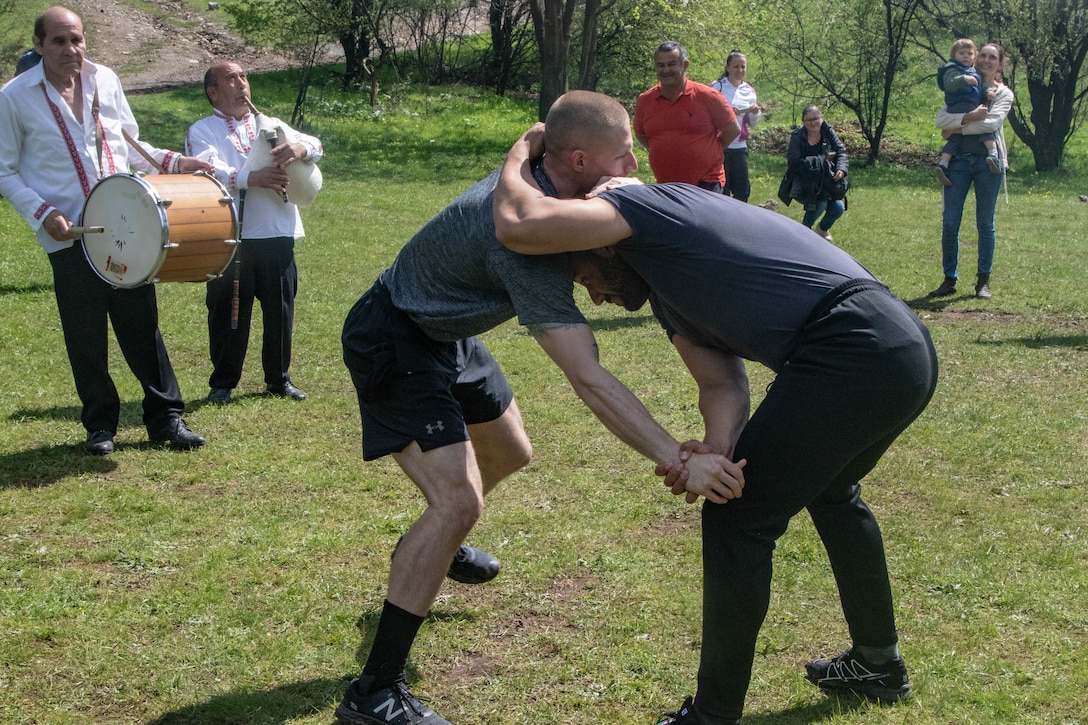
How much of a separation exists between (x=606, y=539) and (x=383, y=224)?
1006cm

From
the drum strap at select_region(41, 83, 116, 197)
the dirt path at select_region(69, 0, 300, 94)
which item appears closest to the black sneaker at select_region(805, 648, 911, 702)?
the drum strap at select_region(41, 83, 116, 197)

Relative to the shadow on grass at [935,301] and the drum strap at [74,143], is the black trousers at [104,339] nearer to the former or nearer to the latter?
the drum strap at [74,143]

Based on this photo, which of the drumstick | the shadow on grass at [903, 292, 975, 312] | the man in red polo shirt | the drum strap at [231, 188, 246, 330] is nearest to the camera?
the drumstick

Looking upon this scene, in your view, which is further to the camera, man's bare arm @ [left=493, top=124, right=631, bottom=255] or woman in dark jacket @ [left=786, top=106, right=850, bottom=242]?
woman in dark jacket @ [left=786, top=106, right=850, bottom=242]

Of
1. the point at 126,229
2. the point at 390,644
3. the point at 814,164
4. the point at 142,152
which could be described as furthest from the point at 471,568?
the point at 814,164

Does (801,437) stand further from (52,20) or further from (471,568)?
(52,20)

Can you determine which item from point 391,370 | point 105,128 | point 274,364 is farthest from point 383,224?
point 391,370

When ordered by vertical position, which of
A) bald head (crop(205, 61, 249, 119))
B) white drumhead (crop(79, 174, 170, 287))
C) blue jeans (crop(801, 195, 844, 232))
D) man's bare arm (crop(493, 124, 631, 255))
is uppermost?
bald head (crop(205, 61, 249, 119))

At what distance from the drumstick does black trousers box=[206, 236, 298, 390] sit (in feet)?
2.62

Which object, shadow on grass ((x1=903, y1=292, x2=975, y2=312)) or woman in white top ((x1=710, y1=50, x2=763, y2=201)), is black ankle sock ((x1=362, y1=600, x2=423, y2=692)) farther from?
woman in white top ((x1=710, y1=50, x2=763, y2=201))

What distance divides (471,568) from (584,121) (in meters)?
1.91

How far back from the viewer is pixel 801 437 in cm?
280

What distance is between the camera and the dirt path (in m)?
27.1

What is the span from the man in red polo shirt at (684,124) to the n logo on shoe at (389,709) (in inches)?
234
